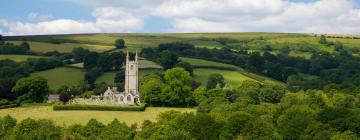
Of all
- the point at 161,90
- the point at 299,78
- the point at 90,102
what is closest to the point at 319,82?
the point at 299,78

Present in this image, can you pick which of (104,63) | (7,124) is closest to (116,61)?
(104,63)

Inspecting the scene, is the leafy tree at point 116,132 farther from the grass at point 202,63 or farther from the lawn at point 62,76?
the grass at point 202,63

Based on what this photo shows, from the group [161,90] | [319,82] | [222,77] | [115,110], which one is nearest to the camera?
[115,110]

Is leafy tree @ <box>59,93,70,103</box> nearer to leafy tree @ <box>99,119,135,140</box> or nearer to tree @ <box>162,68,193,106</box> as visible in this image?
tree @ <box>162,68,193,106</box>

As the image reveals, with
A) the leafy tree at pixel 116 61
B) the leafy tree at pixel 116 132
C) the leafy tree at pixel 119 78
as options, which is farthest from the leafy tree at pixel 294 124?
the leafy tree at pixel 116 61

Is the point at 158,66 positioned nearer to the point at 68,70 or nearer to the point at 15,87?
the point at 68,70

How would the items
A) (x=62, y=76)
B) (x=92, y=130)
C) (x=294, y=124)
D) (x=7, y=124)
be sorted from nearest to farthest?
(x=92, y=130), (x=294, y=124), (x=7, y=124), (x=62, y=76)

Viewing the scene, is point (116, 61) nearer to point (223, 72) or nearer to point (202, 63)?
point (202, 63)

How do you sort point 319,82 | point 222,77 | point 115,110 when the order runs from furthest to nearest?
point 319,82 → point 222,77 → point 115,110
